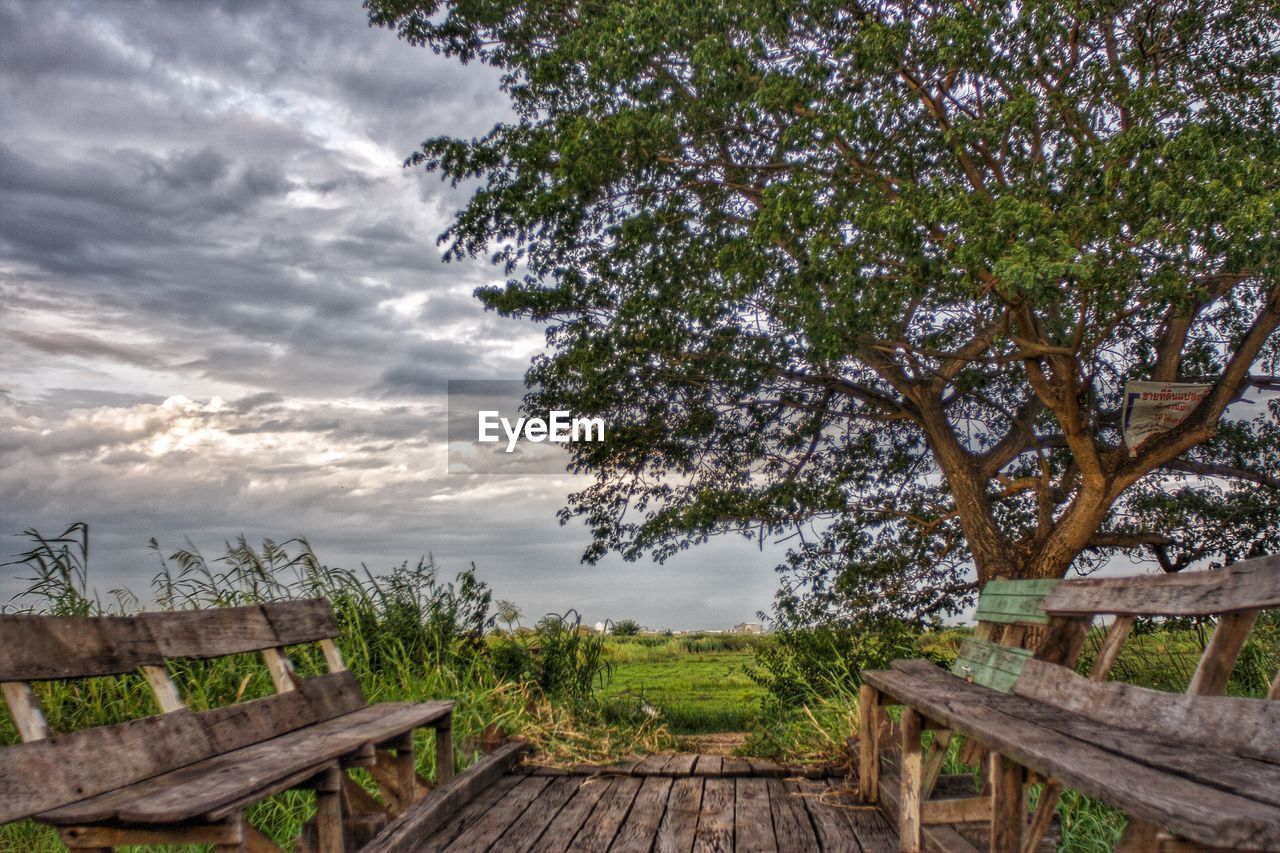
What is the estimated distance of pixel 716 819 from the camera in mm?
5062

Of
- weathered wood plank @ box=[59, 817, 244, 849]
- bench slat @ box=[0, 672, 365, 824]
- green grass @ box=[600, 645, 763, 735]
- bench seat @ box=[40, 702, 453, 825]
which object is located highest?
bench slat @ box=[0, 672, 365, 824]

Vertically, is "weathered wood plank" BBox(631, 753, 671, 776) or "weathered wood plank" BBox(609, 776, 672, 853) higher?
"weathered wood plank" BBox(631, 753, 671, 776)

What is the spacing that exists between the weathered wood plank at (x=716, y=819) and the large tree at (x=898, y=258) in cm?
372

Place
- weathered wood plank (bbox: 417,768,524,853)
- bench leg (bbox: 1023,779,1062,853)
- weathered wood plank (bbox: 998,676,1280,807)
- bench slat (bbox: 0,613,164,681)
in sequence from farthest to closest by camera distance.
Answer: weathered wood plank (bbox: 417,768,524,853) → bench leg (bbox: 1023,779,1062,853) → bench slat (bbox: 0,613,164,681) → weathered wood plank (bbox: 998,676,1280,807)

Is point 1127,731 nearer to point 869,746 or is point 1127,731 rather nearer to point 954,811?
point 954,811

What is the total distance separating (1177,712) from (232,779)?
2994 millimetres

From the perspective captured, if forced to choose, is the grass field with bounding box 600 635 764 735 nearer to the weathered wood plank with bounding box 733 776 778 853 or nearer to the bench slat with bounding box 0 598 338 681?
the weathered wood plank with bounding box 733 776 778 853

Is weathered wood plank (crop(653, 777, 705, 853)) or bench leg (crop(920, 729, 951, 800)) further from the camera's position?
bench leg (crop(920, 729, 951, 800))

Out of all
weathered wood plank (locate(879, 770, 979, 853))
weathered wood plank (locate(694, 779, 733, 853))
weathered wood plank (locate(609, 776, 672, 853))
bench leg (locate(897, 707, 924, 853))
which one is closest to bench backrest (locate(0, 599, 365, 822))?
weathered wood plank (locate(609, 776, 672, 853))

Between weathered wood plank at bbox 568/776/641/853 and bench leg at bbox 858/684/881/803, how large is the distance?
4.14 feet

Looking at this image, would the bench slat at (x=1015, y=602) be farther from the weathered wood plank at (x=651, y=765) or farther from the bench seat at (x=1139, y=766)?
the weathered wood plank at (x=651, y=765)

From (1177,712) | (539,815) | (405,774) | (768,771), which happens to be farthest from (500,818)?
(1177,712)

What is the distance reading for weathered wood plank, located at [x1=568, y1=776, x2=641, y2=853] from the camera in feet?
15.2

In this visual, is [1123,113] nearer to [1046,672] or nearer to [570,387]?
[570,387]
